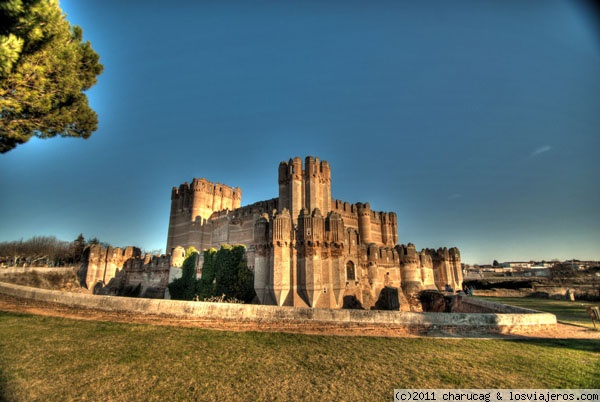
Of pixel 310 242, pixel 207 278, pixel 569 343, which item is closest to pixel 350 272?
pixel 310 242

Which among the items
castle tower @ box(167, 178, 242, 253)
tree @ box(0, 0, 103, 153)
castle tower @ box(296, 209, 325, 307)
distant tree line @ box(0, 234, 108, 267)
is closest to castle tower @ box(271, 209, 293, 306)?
castle tower @ box(296, 209, 325, 307)

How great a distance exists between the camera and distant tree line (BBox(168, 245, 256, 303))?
2242 centimetres

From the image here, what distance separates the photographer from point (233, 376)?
6.34m

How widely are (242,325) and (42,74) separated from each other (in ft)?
31.3

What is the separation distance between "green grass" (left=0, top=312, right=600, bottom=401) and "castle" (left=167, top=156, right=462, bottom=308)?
34.6 feet

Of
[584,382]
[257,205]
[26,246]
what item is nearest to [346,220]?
[257,205]

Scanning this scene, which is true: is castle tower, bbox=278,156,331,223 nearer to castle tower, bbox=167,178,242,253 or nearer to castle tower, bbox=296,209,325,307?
castle tower, bbox=296,209,325,307

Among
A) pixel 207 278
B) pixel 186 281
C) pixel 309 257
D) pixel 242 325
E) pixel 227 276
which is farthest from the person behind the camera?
pixel 186 281

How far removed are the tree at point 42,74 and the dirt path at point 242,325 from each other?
6.71 m

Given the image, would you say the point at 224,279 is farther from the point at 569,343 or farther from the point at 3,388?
the point at 569,343

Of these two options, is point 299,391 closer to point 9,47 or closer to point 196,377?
point 196,377

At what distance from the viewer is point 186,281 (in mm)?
27281

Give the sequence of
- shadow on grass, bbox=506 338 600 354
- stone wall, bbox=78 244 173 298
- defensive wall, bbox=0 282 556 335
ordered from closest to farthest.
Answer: shadow on grass, bbox=506 338 600 354
defensive wall, bbox=0 282 556 335
stone wall, bbox=78 244 173 298

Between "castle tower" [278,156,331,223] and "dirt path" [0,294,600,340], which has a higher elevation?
"castle tower" [278,156,331,223]
